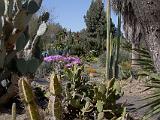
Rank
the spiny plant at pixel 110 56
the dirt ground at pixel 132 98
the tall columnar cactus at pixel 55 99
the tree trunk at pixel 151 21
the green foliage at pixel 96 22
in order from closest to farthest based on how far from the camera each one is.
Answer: the tree trunk at pixel 151 21 < the tall columnar cactus at pixel 55 99 < the dirt ground at pixel 132 98 < the spiny plant at pixel 110 56 < the green foliage at pixel 96 22

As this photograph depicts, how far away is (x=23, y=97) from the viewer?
4699mm

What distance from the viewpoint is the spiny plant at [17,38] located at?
29.5 ft

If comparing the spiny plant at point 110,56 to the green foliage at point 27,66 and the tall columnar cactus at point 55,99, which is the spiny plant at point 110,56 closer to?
the green foliage at point 27,66

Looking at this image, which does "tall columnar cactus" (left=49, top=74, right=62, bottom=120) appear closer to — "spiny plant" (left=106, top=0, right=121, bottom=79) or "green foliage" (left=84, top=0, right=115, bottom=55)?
"spiny plant" (left=106, top=0, right=121, bottom=79)

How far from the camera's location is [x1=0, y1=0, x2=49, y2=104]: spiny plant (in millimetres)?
9000

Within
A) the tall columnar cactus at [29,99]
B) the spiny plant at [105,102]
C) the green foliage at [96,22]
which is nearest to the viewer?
the tall columnar cactus at [29,99]

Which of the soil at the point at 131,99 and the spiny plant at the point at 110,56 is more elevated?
the spiny plant at the point at 110,56

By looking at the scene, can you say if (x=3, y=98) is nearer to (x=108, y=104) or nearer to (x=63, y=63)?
(x=108, y=104)

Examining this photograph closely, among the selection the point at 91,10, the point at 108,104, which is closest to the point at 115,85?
the point at 108,104

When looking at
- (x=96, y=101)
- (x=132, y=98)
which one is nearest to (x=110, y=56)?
(x=132, y=98)

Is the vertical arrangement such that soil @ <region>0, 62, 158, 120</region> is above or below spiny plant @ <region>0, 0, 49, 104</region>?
below

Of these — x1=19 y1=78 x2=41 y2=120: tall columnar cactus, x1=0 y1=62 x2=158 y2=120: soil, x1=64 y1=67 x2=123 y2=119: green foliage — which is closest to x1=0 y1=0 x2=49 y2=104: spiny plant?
x1=0 y1=62 x2=158 y2=120: soil

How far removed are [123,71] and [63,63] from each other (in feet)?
20.7

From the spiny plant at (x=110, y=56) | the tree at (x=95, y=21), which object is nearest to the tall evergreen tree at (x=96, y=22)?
the tree at (x=95, y=21)
